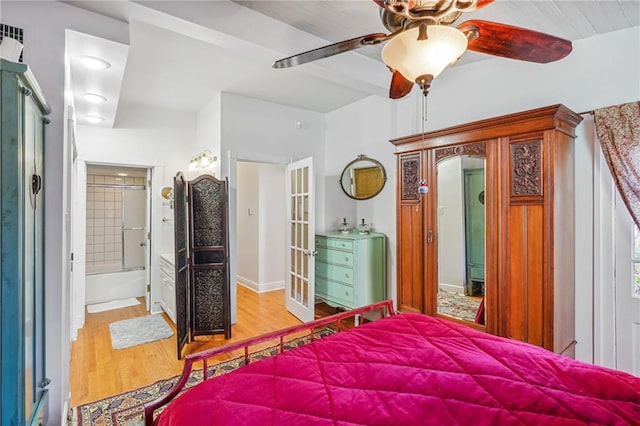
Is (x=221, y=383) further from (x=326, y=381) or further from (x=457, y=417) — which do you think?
(x=457, y=417)

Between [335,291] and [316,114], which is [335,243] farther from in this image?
[316,114]

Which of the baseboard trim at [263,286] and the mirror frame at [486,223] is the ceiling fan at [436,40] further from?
the baseboard trim at [263,286]

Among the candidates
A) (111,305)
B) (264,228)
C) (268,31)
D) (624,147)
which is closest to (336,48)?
(268,31)

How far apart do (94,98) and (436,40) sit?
311cm

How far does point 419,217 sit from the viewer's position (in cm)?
279

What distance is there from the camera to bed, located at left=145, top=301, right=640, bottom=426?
1.02 metres

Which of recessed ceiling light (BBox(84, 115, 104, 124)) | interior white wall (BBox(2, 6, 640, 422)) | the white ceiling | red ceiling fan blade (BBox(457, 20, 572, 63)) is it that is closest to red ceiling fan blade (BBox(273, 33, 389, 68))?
red ceiling fan blade (BBox(457, 20, 572, 63))

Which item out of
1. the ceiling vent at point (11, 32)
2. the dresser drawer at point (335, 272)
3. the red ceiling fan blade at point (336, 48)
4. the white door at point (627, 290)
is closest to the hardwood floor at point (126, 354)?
the dresser drawer at point (335, 272)

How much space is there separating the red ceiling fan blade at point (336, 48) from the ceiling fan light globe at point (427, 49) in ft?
0.30

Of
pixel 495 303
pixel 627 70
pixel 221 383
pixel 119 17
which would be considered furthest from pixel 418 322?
pixel 119 17

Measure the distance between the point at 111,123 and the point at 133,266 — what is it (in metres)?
2.45

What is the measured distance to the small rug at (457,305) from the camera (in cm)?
255

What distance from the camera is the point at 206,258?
3.37 metres

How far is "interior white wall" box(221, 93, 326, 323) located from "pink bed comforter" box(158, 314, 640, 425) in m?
2.55
